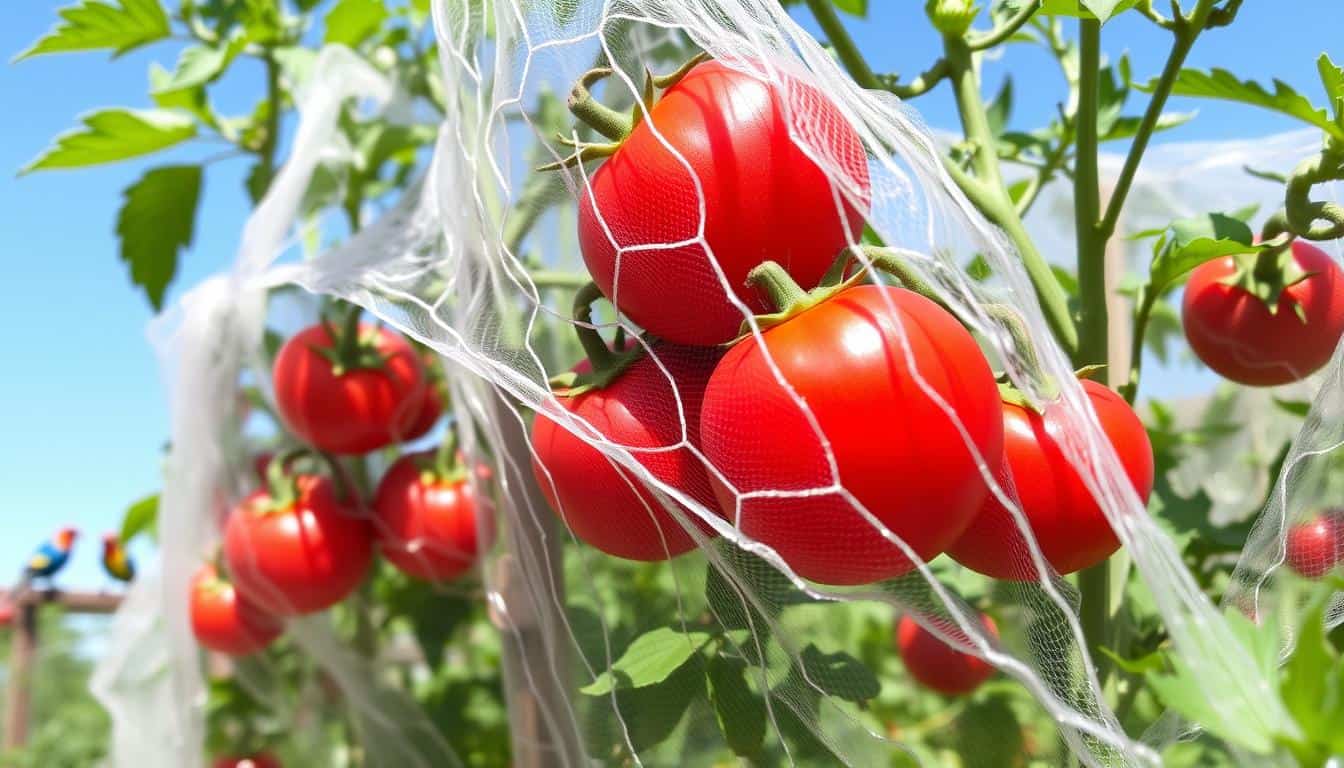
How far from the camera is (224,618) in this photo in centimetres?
114

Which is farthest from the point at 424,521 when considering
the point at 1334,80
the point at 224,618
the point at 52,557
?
the point at 52,557

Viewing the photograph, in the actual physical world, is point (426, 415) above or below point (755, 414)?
below

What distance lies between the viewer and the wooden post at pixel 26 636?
2250mm

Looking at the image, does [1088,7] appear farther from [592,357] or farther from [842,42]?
[592,357]

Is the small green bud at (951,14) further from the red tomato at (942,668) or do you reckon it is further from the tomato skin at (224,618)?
the tomato skin at (224,618)

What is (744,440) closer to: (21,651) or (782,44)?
(782,44)

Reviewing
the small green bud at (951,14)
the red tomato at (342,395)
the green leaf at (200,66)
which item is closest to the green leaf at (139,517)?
the red tomato at (342,395)

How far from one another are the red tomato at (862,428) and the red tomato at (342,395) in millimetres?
693

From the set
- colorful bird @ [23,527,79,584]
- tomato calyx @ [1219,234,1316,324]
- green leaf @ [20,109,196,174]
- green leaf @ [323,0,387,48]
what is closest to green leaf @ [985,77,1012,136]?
tomato calyx @ [1219,234,1316,324]

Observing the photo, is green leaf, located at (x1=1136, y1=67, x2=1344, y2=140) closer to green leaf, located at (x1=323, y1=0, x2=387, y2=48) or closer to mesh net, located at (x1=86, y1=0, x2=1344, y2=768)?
mesh net, located at (x1=86, y1=0, x2=1344, y2=768)

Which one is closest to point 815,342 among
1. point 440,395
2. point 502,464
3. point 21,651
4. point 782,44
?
point 782,44

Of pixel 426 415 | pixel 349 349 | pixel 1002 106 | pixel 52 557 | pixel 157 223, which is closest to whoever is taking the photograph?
pixel 1002 106

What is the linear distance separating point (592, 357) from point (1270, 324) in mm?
435

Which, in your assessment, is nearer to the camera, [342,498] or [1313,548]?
[1313,548]
